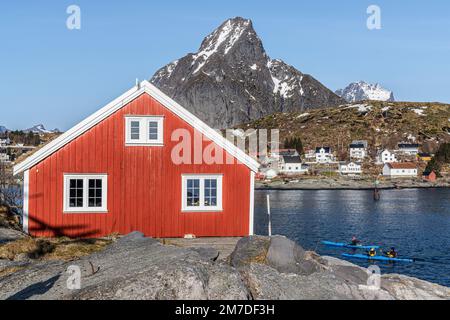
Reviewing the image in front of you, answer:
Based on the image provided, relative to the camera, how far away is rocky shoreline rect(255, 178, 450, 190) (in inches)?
6211

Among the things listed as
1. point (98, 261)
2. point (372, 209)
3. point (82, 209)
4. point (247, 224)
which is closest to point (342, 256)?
point (247, 224)

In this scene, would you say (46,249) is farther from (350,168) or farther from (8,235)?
(350,168)

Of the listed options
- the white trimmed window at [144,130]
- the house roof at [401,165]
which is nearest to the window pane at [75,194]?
the white trimmed window at [144,130]

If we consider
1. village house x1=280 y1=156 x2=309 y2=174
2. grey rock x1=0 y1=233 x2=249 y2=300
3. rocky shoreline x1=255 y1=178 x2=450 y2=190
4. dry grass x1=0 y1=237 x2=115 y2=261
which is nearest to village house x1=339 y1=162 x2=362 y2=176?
village house x1=280 y1=156 x2=309 y2=174

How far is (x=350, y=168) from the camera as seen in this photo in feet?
645

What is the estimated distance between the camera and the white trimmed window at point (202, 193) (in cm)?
2545

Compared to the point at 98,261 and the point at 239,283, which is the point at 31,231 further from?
the point at 239,283

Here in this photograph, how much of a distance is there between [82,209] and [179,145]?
5.49 metres

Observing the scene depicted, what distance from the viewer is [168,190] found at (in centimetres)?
2533

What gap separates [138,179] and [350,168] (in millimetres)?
179029

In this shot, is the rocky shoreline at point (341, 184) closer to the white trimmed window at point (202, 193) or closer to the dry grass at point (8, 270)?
the white trimmed window at point (202, 193)

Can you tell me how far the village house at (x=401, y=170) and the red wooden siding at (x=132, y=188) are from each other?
6811 inches

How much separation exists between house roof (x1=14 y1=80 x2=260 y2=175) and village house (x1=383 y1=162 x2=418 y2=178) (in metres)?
173

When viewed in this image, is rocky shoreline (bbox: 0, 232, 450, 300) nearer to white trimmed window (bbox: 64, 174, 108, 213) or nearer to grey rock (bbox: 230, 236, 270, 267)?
grey rock (bbox: 230, 236, 270, 267)
